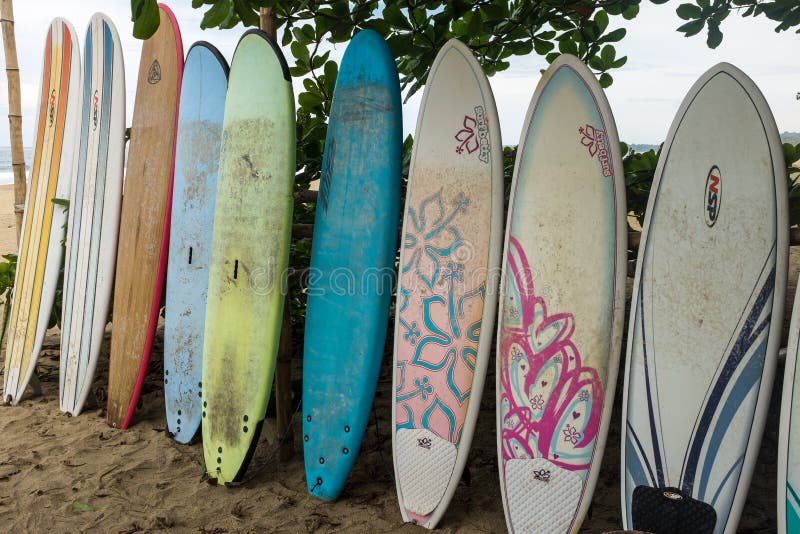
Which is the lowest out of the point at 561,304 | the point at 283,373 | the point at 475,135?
the point at 283,373

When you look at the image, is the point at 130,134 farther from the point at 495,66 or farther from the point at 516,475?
the point at 516,475

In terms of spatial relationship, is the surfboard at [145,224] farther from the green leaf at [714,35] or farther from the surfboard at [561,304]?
the green leaf at [714,35]

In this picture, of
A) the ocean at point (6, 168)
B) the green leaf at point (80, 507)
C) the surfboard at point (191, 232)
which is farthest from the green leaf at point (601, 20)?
the ocean at point (6, 168)

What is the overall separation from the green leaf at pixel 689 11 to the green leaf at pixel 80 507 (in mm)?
2939

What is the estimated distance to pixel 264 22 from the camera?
104 inches

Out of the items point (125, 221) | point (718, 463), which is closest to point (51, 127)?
point (125, 221)

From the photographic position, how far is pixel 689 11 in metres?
2.72

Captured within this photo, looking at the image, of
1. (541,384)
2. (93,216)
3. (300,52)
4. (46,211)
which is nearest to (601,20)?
(300,52)

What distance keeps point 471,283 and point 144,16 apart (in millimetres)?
1261

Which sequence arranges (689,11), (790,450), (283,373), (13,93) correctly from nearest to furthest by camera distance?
(790,450) < (283,373) < (689,11) < (13,93)

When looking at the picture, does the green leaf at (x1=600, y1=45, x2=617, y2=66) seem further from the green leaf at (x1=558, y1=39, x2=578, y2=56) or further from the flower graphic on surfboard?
the flower graphic on surfboard

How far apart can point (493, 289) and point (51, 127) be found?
276 centimetres

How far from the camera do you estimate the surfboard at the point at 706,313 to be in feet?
6.23

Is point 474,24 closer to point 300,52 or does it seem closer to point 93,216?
point 300,52
